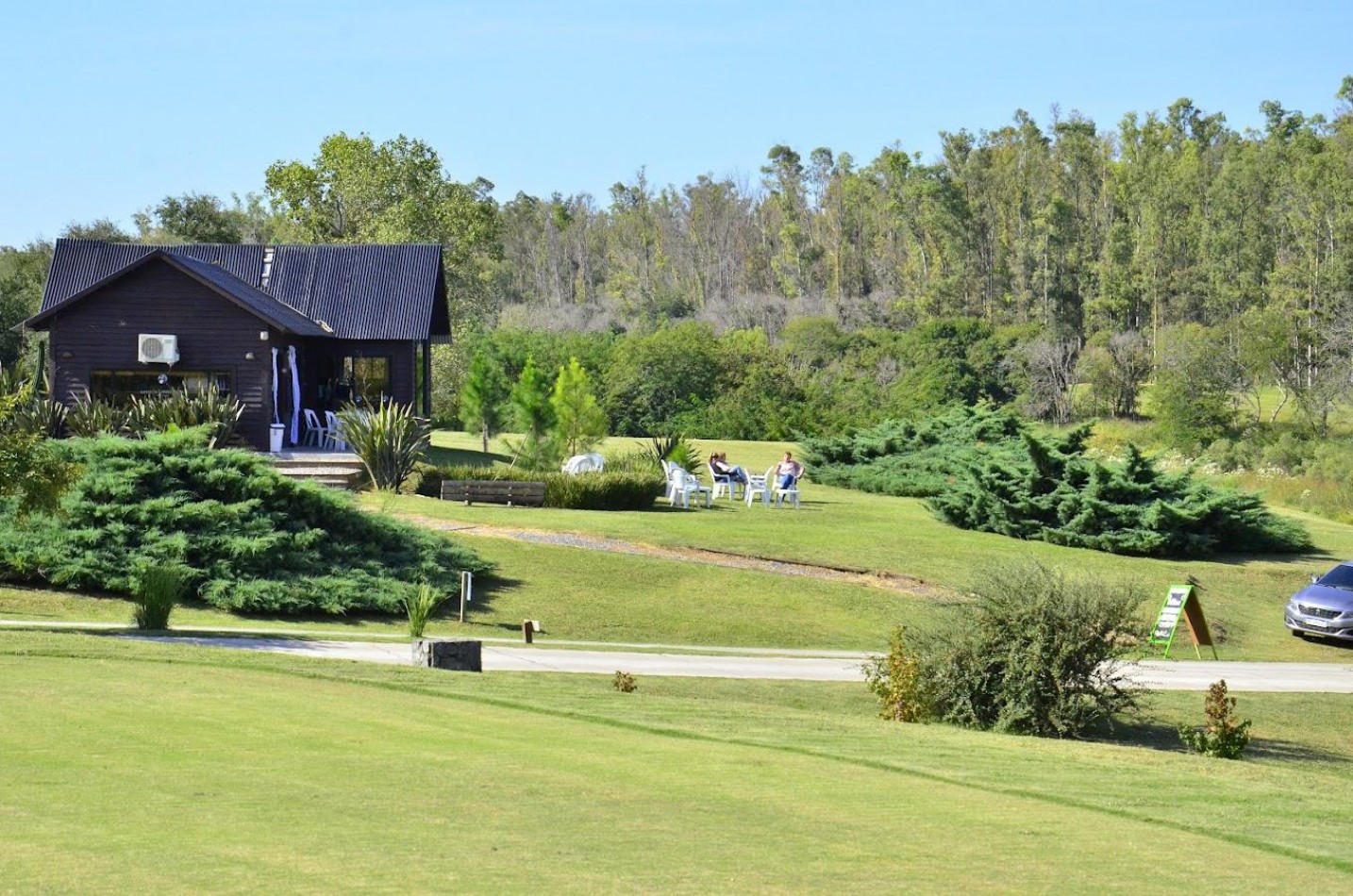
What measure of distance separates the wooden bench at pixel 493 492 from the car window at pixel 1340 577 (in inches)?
596

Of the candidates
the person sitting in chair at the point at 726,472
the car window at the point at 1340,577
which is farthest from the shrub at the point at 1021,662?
the person sitting in chair at the point at 726,472

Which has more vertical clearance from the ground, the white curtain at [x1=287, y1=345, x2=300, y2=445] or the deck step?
the white curtain at [x1=287, y1=345, x2=300, y2=445]

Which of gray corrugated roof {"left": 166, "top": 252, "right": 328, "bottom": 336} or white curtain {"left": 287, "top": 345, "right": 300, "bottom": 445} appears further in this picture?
white curtain {"left": 287, "top": 345, "right": 300, "bottom": 445}

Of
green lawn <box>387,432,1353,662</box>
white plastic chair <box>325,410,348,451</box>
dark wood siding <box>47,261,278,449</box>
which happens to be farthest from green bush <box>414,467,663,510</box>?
dark wood siding <box>47,261,278,449</box>

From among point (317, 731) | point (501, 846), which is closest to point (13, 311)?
point (317, 731)

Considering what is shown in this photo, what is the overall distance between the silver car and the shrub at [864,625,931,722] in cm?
1193

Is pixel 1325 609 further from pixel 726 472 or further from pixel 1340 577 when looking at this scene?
pixel 726 472

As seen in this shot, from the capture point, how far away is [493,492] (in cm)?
3400

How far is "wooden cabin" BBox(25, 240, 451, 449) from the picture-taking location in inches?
1540

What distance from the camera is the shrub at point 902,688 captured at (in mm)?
17062

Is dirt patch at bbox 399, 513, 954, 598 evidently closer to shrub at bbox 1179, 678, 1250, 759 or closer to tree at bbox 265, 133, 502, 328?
shrub at bbox 1179, 678, 1250, 759

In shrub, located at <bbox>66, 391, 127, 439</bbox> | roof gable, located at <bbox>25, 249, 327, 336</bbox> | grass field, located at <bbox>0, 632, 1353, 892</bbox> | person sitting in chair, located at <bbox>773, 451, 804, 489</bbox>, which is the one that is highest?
roof gable, located at <bbox>25, 249, 327, 336</bbox>

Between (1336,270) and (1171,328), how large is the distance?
10.1 metres

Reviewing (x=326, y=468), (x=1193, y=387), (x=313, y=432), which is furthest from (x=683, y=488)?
(x=1193, y=387)
